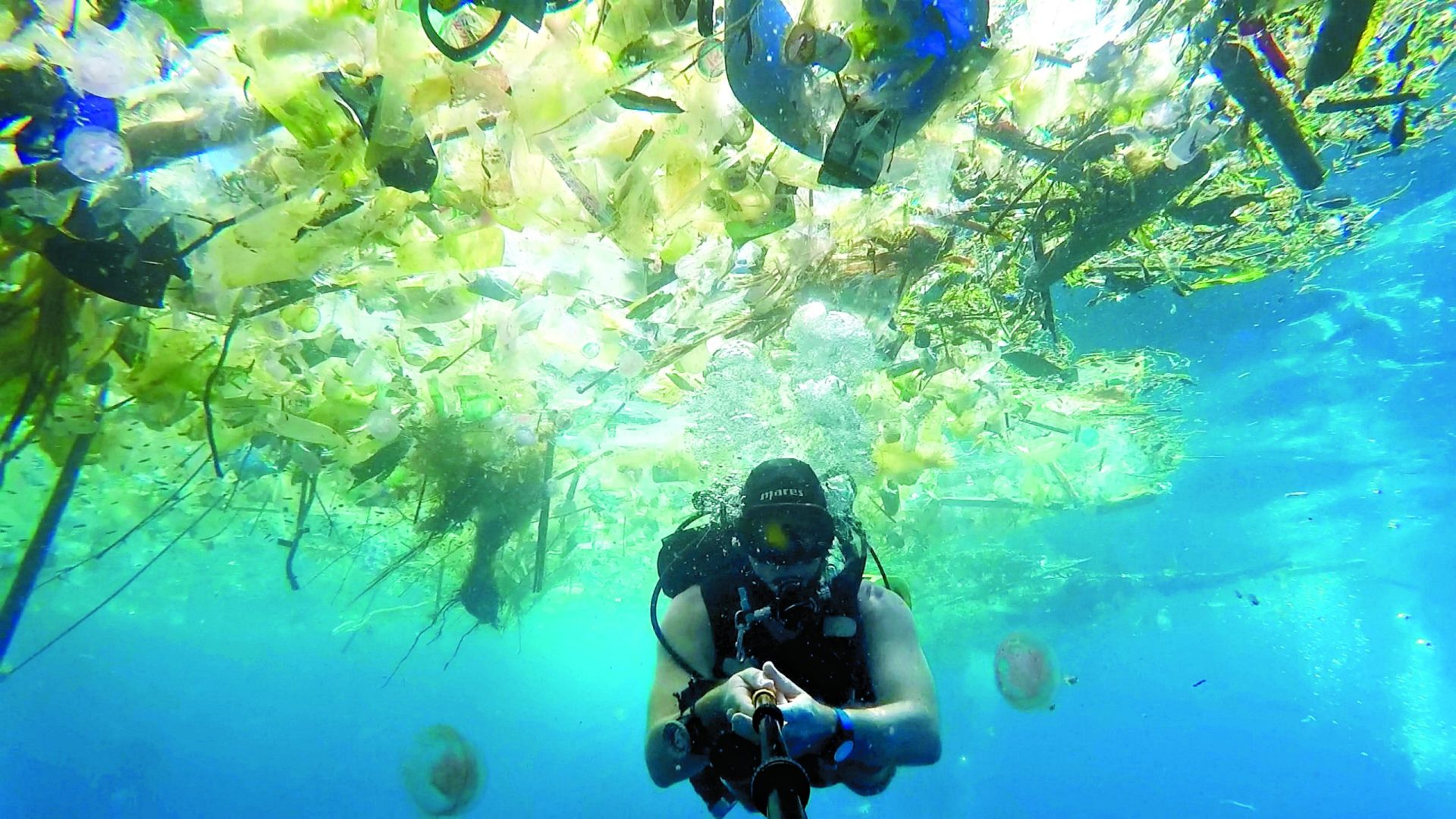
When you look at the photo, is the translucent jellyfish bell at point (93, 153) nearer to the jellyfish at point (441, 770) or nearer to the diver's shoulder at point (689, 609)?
the diver's shoulder at point (689, 609)

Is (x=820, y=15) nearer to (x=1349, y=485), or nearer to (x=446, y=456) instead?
(x=446, y=456)

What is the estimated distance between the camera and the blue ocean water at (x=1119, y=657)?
11711 millimetres

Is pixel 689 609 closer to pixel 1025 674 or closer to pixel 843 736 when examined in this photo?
pixel 843 736

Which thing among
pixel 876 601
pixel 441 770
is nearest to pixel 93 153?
pixel 876 601

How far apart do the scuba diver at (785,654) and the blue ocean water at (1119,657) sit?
5.44 meters

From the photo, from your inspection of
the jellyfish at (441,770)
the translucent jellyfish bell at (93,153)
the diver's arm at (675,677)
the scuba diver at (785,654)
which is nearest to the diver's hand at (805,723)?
the scuba diver at (785,654)

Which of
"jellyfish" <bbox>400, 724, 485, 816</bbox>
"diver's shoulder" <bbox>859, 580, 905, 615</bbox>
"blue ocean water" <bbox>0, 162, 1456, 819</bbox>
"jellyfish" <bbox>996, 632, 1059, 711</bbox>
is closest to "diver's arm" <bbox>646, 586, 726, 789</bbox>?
"diver's shoulder" <bbox>859, 580, 905, 615</bbox>

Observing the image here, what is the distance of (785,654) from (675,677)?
0.65m

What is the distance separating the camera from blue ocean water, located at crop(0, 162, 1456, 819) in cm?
1171

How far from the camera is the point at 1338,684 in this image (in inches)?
2744

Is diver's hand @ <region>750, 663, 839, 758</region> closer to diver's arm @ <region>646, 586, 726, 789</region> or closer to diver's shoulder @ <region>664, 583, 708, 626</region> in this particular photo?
diver's arm @ <region>646, 586, 726, 789</region>

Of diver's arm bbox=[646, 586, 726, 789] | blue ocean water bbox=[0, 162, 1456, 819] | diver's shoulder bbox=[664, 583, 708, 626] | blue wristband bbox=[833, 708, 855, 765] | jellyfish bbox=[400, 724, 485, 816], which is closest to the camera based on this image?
blue wristband bbox=[833, 708, 855, 765]

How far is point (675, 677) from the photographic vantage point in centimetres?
351

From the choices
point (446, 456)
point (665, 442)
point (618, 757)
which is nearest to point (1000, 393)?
point (665, 442)
